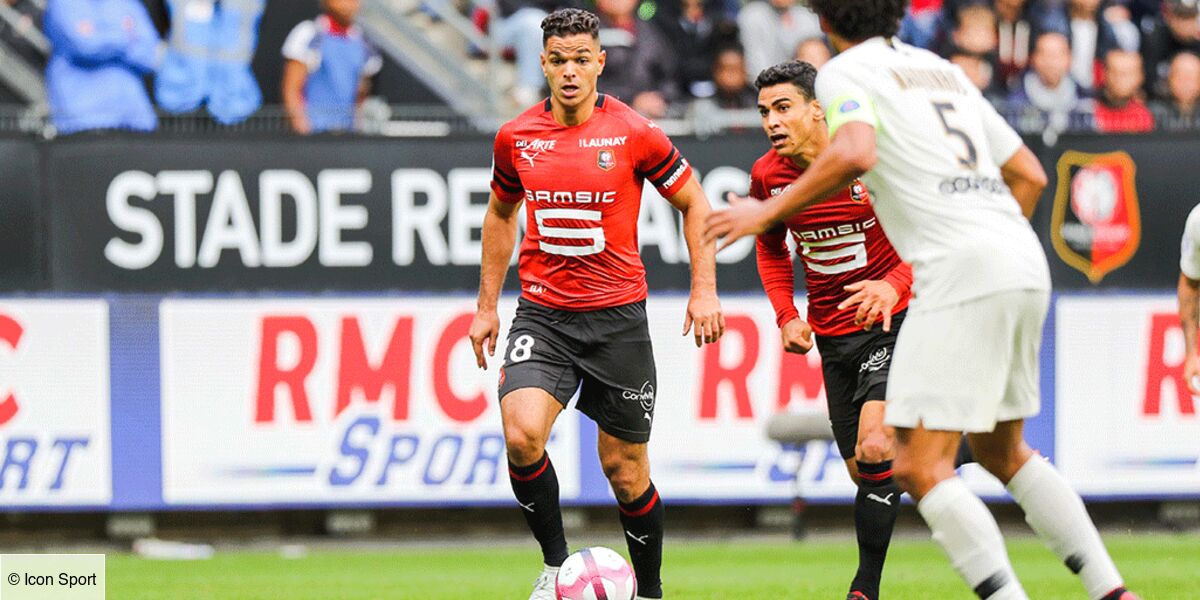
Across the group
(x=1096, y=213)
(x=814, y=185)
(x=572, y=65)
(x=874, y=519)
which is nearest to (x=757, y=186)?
(x=572, y=65)

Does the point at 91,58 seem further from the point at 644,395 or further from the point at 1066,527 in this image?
the point at 1066,527

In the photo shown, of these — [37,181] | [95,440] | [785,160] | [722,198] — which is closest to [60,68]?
[37,181]

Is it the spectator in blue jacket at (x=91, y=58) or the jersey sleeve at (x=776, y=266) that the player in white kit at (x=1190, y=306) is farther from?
the spectator in blue jacket at (x=91, y=58)

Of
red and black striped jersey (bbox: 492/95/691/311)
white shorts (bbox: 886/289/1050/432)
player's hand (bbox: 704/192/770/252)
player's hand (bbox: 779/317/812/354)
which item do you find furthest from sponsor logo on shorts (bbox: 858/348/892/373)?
player's hand (bbox: 704/192/770/252)

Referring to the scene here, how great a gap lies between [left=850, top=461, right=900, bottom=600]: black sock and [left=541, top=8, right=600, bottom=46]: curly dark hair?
87.2 inches

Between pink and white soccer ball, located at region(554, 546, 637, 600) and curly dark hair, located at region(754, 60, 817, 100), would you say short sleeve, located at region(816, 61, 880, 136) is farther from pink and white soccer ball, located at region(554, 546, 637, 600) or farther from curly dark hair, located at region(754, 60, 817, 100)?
pink and white soccer ball, located at region(554, 546, 637, 600)

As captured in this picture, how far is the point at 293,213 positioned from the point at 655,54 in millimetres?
3116

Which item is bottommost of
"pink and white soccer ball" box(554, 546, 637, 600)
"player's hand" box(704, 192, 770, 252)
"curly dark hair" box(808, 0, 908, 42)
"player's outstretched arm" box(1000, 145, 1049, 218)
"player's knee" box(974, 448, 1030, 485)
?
"pink and white soccer ball" box(554, 546, 637, 600)

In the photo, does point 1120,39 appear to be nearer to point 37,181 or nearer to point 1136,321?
point 1136,321

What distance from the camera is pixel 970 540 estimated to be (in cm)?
564

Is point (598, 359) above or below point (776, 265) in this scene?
below

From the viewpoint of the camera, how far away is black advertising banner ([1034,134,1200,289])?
1184 cm

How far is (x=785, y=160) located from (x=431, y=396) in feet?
14.4

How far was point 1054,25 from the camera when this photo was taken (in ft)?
44.9
